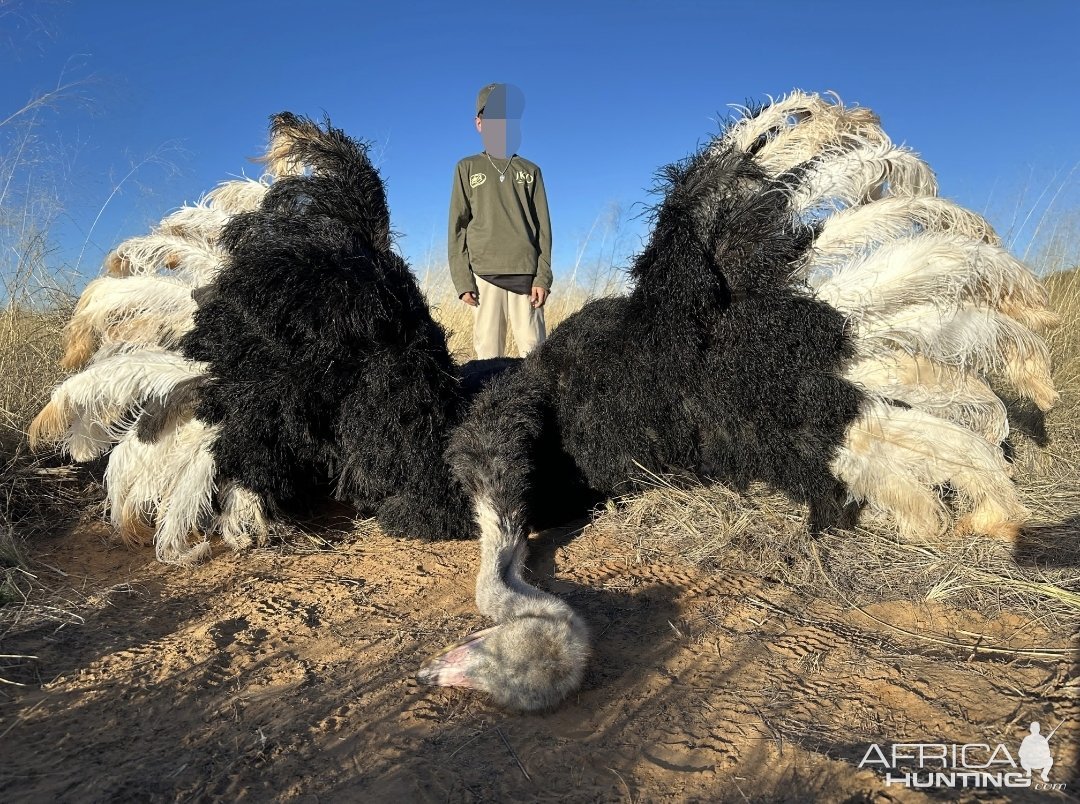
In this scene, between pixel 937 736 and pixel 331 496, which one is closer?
pixel 937 736

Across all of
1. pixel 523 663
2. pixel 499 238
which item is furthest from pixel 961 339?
pixel 499 238

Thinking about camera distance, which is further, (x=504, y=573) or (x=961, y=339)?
(x=961, y=339)

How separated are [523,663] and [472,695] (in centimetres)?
22

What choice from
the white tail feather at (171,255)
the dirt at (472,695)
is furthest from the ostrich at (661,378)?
the dirt at (472,695)

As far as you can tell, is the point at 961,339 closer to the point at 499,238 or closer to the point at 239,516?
the point at 239,516

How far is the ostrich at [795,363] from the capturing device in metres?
3.02

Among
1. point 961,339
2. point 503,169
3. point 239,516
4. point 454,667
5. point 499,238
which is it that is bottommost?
point 454,667

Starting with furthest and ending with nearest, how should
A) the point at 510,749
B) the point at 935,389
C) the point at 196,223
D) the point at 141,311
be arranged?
the point at 196,223
the point at 141,311
the point at 935,389
the point at 510,749

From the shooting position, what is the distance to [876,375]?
311 centimetres

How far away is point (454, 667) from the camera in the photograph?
2211 mm

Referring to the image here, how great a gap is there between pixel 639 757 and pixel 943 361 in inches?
92.1

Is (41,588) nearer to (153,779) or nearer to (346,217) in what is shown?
(153,779)

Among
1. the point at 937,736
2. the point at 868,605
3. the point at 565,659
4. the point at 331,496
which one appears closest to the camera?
the point at 937,736

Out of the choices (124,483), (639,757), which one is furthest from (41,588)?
(639,757)
